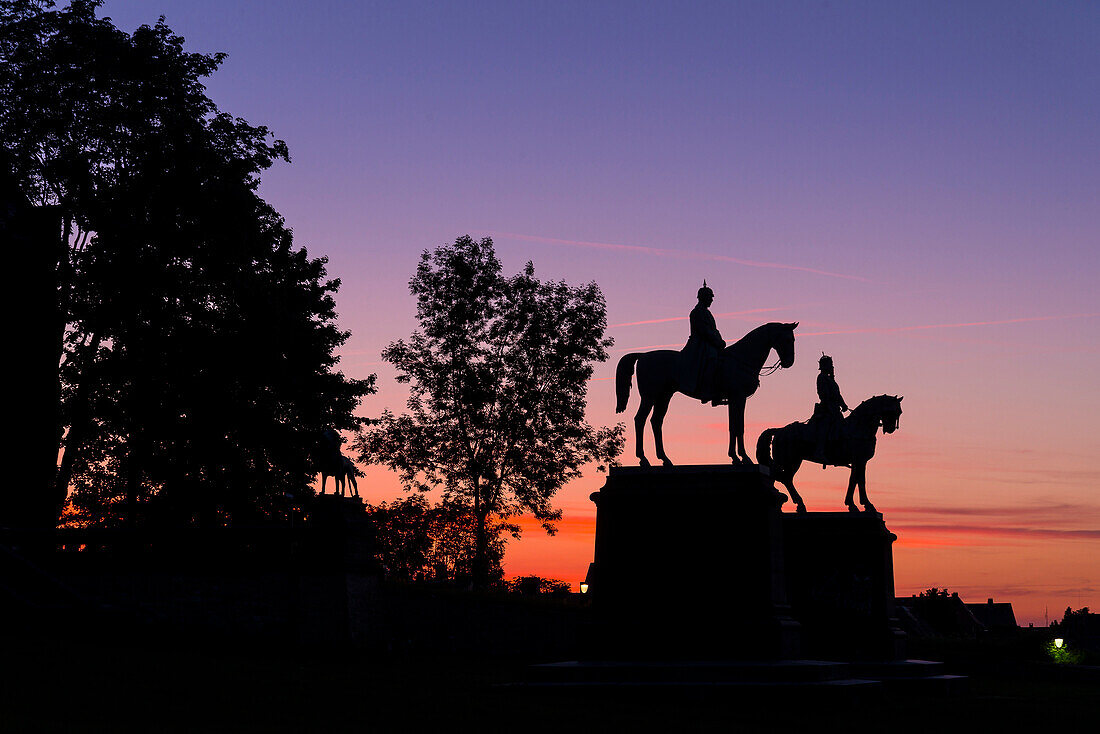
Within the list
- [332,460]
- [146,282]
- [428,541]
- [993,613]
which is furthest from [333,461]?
[993,613]

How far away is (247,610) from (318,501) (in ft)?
9.22

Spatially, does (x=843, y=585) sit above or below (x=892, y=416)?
below

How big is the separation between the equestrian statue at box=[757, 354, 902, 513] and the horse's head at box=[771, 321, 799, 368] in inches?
242

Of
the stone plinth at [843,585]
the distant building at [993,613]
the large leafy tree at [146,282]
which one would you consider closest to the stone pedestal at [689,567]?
the stone plinth at [843,585]

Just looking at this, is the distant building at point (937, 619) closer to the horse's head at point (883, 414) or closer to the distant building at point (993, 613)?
the horse's head at point (883, 414)

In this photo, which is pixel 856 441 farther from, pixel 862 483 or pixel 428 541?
pixel 428 541

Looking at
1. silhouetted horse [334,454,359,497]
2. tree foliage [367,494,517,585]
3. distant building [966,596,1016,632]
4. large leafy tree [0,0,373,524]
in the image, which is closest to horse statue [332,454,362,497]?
silhouetted horse [334,454,359,497]

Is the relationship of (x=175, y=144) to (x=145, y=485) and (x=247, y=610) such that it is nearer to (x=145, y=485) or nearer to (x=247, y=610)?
(x=145, y=485)

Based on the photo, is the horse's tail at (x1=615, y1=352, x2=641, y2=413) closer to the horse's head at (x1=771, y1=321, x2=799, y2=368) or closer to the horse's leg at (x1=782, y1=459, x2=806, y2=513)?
the horse's head at (x1=771, y1=321, x2=799, y2=368)

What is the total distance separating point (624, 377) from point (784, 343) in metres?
2.85

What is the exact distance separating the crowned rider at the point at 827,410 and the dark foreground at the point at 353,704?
20.0 ft

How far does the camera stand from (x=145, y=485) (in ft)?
121

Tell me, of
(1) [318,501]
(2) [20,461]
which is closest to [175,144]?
(2) [20,461]

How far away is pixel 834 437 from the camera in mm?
27172
